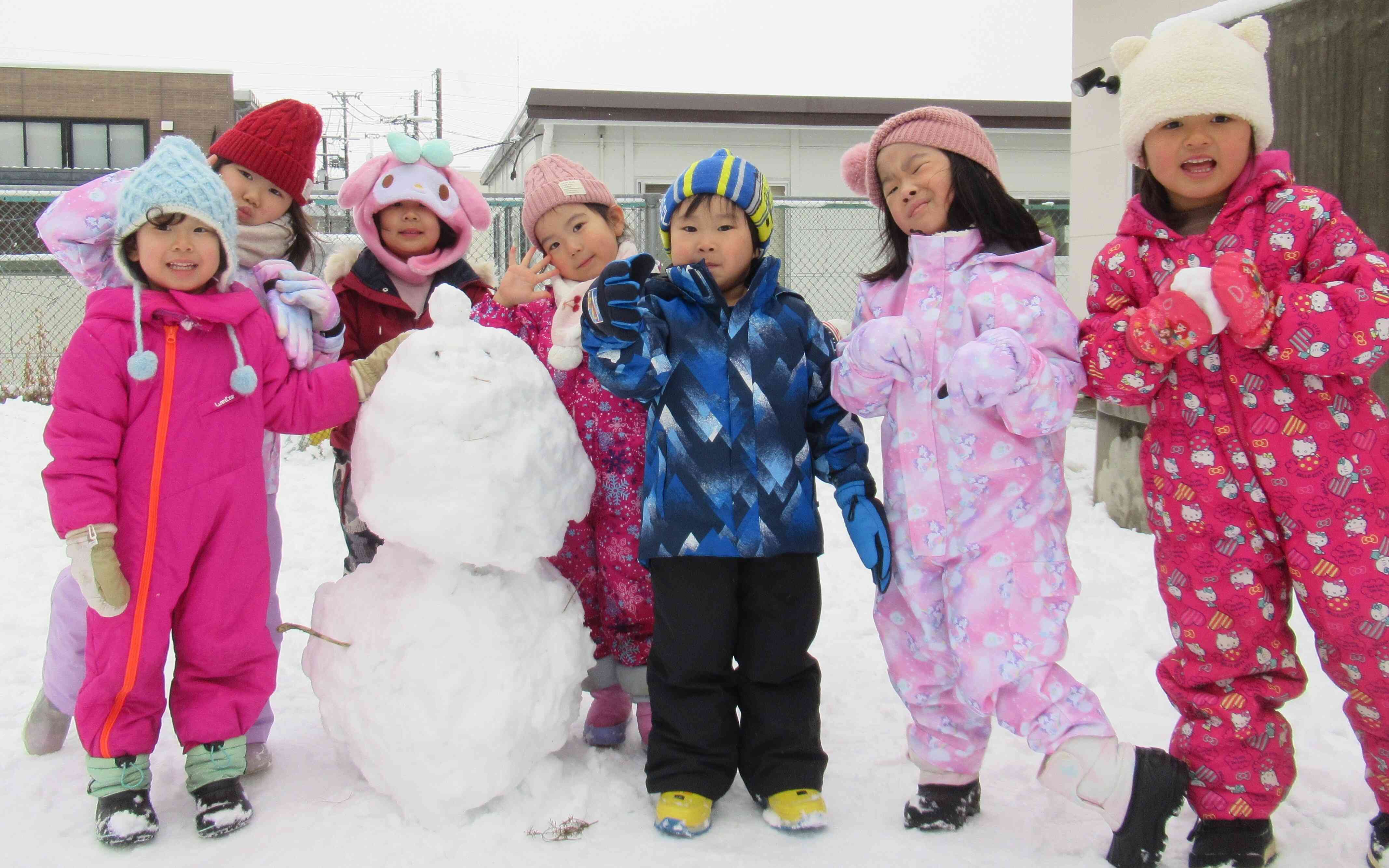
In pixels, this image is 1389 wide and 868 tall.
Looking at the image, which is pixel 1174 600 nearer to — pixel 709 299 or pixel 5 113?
pixel 709 299

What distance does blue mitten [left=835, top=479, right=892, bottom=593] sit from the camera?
2203mm

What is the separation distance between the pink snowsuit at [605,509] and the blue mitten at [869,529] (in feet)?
1.80

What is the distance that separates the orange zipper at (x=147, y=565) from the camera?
218 cm

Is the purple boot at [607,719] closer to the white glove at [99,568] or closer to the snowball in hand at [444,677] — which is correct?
the snowball in hand at [444,677]

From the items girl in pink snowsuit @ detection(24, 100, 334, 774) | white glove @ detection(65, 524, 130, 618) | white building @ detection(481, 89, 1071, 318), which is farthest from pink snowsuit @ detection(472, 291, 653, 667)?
white building @ detection(481, 89, 1071, 318)

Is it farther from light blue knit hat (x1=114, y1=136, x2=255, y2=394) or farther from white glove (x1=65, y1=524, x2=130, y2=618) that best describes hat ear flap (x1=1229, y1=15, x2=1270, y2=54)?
white glove (x1=65, y1=524, x2=130, y2=618)

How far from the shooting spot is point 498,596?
229 cm

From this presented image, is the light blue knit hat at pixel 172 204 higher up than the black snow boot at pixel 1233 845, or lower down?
higher up

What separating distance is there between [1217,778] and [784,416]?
120 centimetres

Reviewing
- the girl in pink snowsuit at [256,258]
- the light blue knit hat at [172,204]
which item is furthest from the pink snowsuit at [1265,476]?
the light blue knit hat at [172,204]

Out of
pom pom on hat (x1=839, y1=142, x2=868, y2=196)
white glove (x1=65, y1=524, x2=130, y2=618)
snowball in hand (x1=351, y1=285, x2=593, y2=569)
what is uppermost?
pom pom on hat (x1=839, y1=142, x2=868, y2=196)

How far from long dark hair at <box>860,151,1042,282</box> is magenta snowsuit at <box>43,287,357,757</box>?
66.9 inches

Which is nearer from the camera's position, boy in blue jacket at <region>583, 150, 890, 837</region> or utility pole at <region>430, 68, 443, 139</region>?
boy in blue jacket at <region>583, 150, 890, 837</region>

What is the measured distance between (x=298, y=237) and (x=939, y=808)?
233cm
